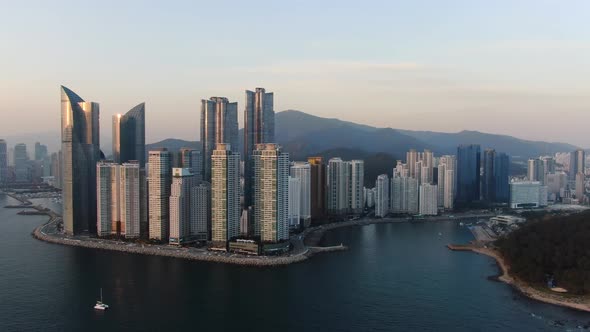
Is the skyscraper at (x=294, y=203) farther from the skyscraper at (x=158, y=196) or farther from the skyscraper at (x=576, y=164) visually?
the skyscraper at (x=576, y=164)

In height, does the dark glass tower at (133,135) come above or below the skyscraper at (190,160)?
above

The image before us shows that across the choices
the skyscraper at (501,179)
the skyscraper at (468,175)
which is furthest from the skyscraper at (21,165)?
the skyscraper at (501,179)

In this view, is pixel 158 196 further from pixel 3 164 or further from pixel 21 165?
pixel 21 165

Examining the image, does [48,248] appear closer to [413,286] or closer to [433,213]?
[413,286]

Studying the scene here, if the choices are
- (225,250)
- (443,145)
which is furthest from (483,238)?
(443,145)

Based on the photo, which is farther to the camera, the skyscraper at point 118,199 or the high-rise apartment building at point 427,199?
the high-rise apartment building at point 427,199

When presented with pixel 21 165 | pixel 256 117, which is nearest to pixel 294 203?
pixel 256 117

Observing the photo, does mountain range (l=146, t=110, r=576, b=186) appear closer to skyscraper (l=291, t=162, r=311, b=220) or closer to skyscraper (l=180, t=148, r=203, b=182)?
skyscraper (l=291, t=162, r=311, b=220)

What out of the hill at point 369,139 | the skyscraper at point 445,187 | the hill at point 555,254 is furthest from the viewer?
the hill at point 369,139
